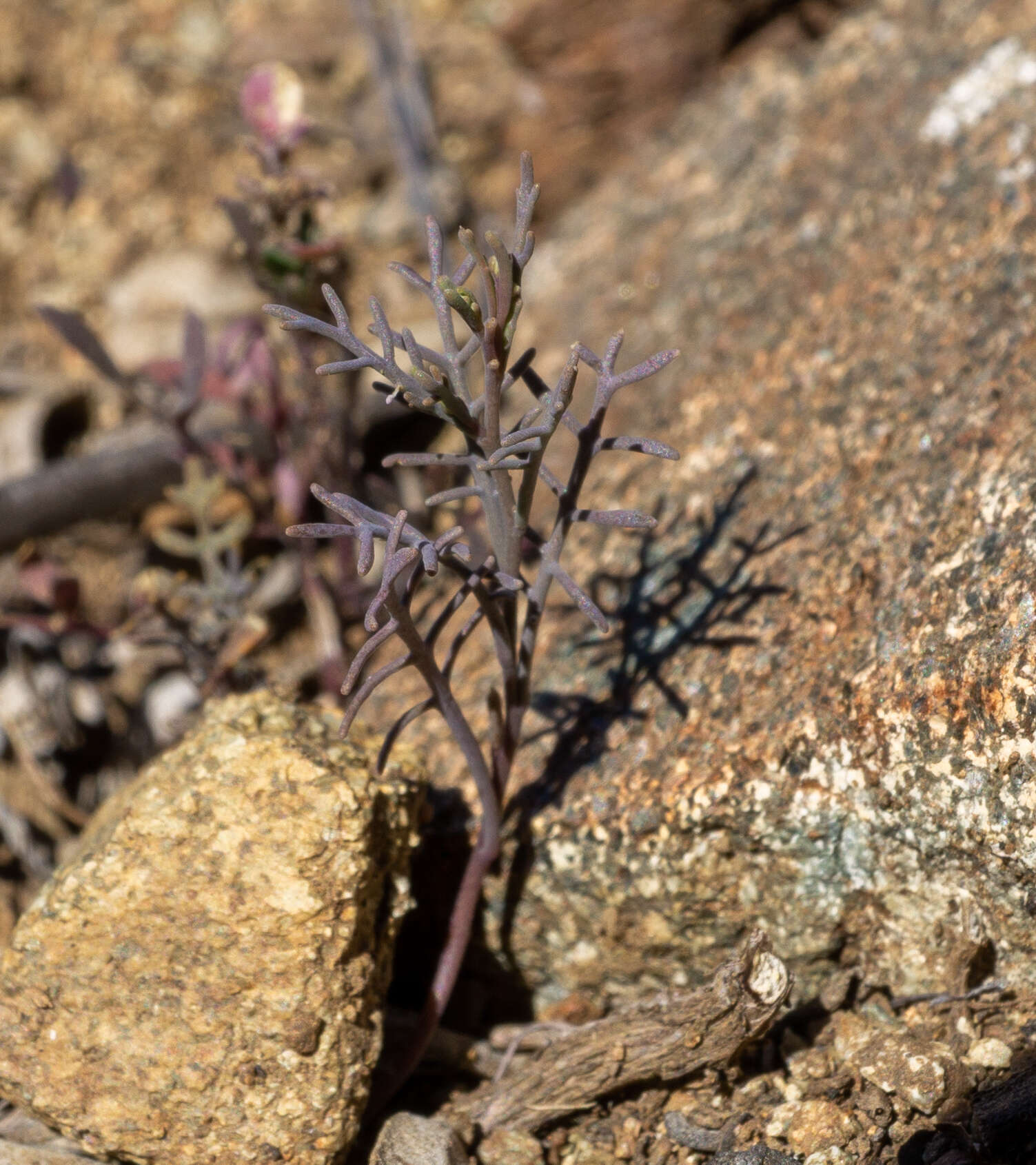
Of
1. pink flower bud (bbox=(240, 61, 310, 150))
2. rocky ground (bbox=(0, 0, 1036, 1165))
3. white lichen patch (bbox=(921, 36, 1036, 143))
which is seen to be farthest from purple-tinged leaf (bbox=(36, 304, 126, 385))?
white lichen patch (bbox=(921, 36, 1036, 143))

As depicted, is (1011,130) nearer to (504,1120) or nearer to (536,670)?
(536,670)

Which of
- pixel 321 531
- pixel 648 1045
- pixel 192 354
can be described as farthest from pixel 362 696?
pixel 192 354

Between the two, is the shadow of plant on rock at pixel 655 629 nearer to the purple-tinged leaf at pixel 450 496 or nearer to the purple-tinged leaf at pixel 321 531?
the purple-tinged leaf at pixel 450 496

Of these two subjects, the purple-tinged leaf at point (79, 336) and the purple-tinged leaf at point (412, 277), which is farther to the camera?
the purple-tinged leaf at point (79, 336)

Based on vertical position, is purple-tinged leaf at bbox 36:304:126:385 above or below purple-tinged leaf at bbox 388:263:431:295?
above

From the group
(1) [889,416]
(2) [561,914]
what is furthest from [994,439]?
(2) [561,914]

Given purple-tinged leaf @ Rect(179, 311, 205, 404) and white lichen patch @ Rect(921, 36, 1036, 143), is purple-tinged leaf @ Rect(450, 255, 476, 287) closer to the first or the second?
purple-tinged leaf @ Rect(179, 311, 205, 404)

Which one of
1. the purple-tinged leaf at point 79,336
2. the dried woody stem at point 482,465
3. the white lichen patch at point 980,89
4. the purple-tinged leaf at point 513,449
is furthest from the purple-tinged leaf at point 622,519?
the white lichen patch at point 980,89

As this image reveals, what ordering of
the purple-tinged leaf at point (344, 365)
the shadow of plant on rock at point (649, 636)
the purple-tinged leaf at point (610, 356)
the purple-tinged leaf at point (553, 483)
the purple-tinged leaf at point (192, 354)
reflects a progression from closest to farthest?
the purple-tinged leaf at point (344, 365), the purple-tinged leaf at point (610, 356), the purple-tinged leaf at point (553, 483), the shadow of plant on rock at point (649, 636), the purple-tinged leaf at point (192, 354)
